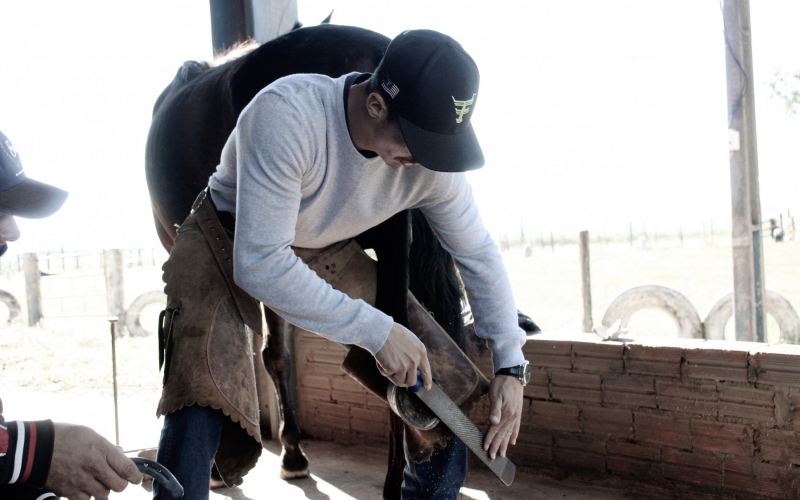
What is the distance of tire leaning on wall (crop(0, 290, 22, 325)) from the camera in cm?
1076

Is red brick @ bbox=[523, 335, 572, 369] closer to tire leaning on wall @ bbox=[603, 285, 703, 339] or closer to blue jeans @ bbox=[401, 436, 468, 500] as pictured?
blue jeans @ bbox=[401, 436, 468, 500]

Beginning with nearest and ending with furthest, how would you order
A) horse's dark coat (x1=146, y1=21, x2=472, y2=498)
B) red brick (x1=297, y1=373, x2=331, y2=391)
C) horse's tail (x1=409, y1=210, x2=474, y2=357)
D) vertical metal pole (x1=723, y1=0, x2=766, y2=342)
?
horse's dark coat (x1=146, y1=21, x2=472, y2=498) < horse's tail (x1=409, y1=210, x2=474, y2=357) < red brick (x1=297, y1=373, x2=331, y2=391) < vertical metal pole (x1=723, y1=0, x2=766, y2=342)

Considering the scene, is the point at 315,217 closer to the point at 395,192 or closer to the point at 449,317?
the point at 395,192

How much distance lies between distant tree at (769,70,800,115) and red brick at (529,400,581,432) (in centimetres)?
869

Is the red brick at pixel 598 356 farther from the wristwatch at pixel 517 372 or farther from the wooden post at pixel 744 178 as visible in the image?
the wooden post at pixel 744 178

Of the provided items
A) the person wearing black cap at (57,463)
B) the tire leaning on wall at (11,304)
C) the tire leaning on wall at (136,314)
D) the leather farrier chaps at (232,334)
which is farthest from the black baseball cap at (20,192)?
the tire leaning on wall at (11,304)

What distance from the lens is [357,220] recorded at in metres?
1.85

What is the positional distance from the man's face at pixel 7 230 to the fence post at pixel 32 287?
31.9 feet

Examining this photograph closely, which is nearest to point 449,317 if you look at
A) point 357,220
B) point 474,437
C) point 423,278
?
point 423,278

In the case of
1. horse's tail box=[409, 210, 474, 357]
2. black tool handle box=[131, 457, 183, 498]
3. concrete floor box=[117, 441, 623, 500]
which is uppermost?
horse's tail box=[409, 210, 474, 357]

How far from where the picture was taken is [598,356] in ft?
9.18

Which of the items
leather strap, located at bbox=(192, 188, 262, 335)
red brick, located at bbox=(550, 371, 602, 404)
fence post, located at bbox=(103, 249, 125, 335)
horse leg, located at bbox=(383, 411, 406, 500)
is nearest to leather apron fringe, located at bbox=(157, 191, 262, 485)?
leather strap, located at bbox=(192, 188, 262, 335)

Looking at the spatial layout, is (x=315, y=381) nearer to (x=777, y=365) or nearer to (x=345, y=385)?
(x=345, y=385)

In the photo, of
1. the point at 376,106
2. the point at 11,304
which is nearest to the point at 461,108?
the point at 376,106
